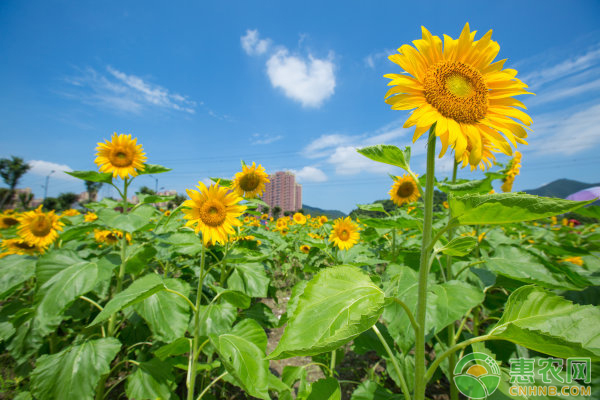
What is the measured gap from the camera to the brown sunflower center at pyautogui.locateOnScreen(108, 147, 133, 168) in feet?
8.71

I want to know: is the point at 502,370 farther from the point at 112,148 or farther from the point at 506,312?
the point at 112,148

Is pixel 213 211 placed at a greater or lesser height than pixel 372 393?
greater

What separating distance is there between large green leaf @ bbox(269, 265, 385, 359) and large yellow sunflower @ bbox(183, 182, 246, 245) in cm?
123

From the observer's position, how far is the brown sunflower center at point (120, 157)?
2.66 meters

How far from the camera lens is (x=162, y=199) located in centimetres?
238

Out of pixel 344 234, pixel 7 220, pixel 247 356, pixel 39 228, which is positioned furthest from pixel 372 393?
pixel 7 220

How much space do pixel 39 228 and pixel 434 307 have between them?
3.66 meters

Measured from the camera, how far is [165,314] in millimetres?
1815

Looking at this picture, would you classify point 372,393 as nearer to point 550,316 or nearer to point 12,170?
point 550,316

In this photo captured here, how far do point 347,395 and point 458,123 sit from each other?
8.06ft

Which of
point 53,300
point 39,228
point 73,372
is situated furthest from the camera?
point 39,228

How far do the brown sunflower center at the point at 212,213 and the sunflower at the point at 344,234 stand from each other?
81.5 inches

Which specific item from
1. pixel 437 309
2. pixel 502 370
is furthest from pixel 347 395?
pixel 437 309

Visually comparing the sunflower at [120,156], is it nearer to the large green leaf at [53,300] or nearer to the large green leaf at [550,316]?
the large green leaf at [53,300]
